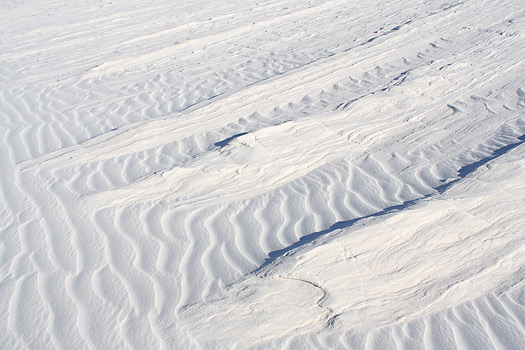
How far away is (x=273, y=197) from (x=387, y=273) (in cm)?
149

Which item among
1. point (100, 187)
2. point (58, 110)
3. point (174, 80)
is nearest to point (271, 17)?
point (174, 80)

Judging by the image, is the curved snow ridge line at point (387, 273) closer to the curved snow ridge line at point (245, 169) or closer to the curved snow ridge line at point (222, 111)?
the curved snow ridge line at point (245, 169)

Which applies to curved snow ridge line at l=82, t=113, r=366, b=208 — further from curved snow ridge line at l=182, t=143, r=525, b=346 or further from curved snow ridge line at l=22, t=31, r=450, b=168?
curved snow ridge line at l=182, t=143, r=525, b=346

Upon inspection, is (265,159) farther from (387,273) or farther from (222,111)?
(387,273)

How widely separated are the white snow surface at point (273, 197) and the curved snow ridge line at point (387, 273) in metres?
0.01

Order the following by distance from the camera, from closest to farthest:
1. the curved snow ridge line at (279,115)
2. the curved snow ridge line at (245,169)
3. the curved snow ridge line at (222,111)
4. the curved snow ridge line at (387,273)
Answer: the curved snow ridge line at (387,273) → the curved snow ridge line at (245,169) → the curved snow ridge line at (279,115) → the curved snow ridge line at (222,111)

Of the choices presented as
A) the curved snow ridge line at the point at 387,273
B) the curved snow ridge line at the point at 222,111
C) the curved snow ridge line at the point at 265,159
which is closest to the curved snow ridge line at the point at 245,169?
the curved snow ridge line at the point at 265,159

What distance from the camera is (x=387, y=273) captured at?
344cm

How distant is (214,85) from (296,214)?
4.11 m

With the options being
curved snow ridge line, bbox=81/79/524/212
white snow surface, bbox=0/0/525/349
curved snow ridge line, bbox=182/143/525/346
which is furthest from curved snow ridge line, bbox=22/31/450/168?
curved snow ridge line, bbox=182/143/525/346

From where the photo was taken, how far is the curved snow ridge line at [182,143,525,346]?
10.3 feet

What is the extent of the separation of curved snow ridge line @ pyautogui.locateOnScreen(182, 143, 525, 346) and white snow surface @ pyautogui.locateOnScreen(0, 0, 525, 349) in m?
0.01

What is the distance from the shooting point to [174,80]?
8.30 meters

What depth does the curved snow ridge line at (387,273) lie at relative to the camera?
314 cm
